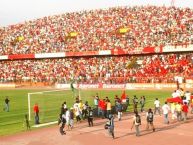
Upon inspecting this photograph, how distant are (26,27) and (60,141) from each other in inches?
2671

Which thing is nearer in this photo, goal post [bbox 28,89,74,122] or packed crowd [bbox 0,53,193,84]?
goal post [bbox 28,89,74,122]

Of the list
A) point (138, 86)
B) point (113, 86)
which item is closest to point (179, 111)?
point (138, 86)

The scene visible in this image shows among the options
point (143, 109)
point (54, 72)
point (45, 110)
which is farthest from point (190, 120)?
point (54, 72)

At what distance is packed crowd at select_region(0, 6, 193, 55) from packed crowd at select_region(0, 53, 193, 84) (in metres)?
2.11

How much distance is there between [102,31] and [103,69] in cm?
1099

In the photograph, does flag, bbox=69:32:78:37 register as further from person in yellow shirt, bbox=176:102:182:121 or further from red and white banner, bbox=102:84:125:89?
person in yellow shirt, bbox=176:102:182:121

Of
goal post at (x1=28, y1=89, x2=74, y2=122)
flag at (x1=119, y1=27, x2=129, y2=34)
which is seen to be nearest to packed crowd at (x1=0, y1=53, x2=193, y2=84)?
flag at (x1=119, y1=27, x2=129, y2=34)

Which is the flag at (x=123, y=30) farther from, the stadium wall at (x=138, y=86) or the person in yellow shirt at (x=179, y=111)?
the person in yellow shirt at (x=179, y=111)

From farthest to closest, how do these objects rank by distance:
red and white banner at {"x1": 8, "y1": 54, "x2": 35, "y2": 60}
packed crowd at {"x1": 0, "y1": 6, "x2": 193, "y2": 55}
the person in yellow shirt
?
red and white banner at {"x1": 8, "y1": 54, "x2": 35, "y2": 60}, packed crowd at {"x1": 0, "y1": 6, "x2": 193, "y2": 55}, the person in yellow shirt

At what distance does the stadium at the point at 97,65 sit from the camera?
32094 millimetres

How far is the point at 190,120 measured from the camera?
30.0m

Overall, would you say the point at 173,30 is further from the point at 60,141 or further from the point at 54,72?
the point at 60,141

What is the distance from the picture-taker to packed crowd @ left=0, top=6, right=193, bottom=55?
67.3 metres

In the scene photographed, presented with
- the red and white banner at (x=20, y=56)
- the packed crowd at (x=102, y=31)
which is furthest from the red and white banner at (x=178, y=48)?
the red and white banner at (x=20, y=56)
